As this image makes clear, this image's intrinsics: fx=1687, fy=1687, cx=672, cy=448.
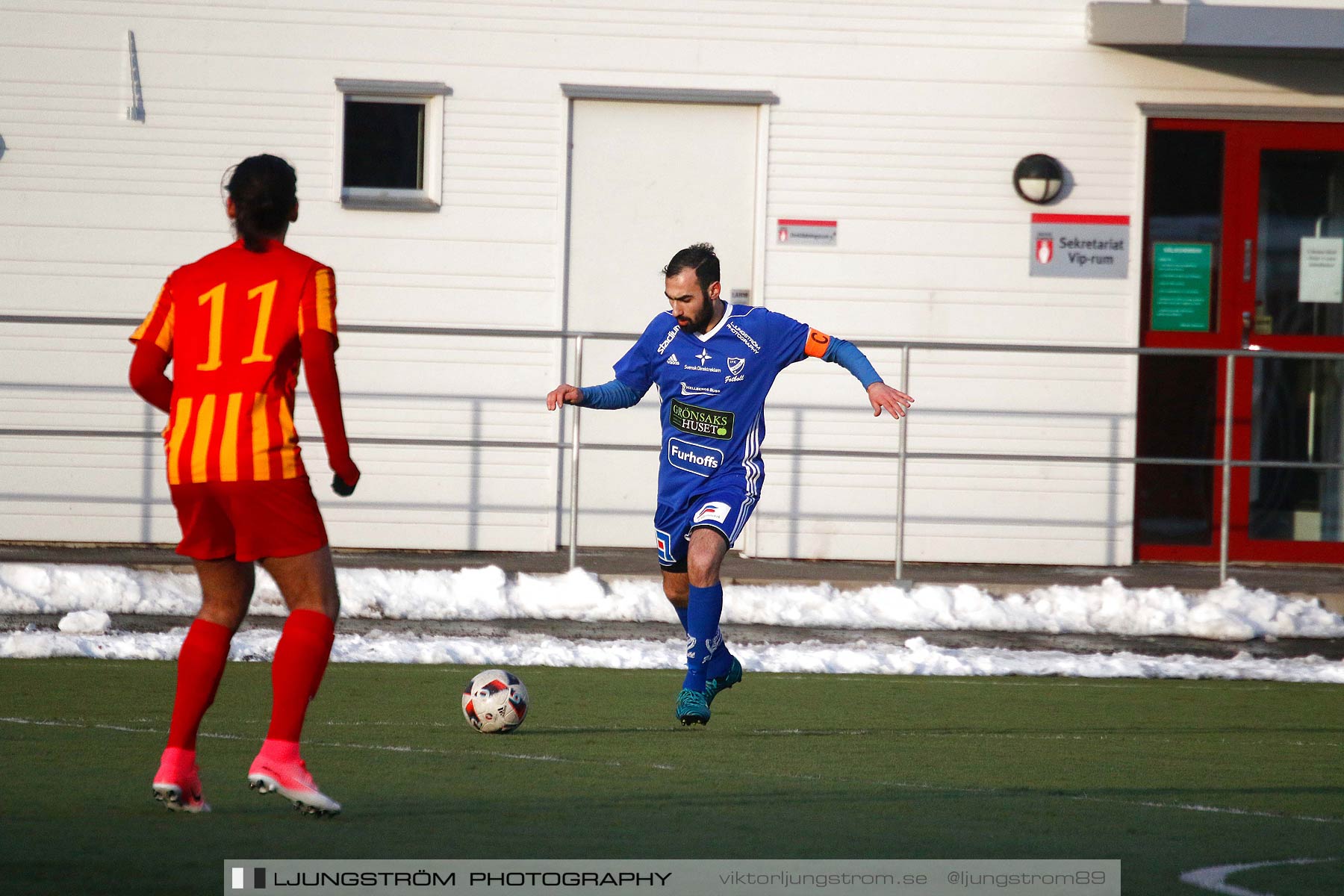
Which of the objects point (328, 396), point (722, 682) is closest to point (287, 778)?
point (328, 396)

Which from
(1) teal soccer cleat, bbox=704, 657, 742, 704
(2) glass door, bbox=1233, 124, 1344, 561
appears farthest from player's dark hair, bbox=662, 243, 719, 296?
(2) glass door, bbox=1233, 124, 1344, 561

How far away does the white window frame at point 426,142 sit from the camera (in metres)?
11.2

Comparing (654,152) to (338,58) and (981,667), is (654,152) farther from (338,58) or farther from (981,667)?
(981,667)

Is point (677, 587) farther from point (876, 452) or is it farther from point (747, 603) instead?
point (876, 452)

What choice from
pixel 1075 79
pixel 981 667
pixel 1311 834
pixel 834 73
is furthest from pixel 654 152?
pixel 1311 834

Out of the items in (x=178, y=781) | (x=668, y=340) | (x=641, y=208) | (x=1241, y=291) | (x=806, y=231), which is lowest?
(x=178, y=781)

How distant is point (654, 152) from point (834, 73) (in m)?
1.32

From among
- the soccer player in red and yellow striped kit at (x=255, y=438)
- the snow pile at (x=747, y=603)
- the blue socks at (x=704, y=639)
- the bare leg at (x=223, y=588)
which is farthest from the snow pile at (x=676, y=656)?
the soccer player in red and yellow striped kit at (x=255, y=438)

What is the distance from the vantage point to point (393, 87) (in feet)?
36.8

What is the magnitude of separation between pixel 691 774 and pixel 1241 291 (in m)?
7.62

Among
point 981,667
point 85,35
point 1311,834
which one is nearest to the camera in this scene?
point 1311,834

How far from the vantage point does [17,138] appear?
11.1m

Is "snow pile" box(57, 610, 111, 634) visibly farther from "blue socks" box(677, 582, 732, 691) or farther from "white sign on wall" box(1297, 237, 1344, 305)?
"white sign on wall" box(1297, 237, 1344, 305)

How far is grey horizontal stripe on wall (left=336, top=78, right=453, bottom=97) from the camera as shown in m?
11.2
